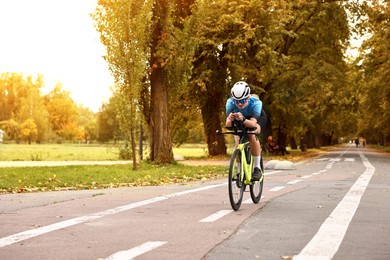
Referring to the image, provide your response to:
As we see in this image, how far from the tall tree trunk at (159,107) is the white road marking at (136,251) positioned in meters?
16.1

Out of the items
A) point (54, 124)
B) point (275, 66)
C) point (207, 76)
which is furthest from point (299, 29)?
point (54, 124)

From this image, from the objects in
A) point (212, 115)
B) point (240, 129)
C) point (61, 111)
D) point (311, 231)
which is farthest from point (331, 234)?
point (61, 111)

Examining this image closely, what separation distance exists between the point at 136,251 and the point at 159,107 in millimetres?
16629

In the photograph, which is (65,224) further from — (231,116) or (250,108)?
(250,108)

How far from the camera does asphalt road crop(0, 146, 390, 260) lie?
5.27 m

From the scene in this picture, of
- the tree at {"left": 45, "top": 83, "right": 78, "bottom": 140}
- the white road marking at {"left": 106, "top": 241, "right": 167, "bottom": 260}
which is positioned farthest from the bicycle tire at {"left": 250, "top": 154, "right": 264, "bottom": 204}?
the tree at {"left": 45, "top": 83, "right": 78, "bottom": 140}

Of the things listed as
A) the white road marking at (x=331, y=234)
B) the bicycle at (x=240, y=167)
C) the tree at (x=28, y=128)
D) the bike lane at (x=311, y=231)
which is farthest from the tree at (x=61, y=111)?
the white road marking at (x=331, y=234)

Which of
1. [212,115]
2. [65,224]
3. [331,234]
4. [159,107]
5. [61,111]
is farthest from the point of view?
[61,111]

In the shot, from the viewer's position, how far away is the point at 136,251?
5270 millimetres

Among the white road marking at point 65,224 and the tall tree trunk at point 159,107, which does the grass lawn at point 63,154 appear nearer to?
the tall tree trunk at point 159,107

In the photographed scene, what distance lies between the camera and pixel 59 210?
8523 mm

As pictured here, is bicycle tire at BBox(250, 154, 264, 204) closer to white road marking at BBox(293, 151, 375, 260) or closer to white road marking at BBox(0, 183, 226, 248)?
white road marking at BBox(293, 151, 375, 260)

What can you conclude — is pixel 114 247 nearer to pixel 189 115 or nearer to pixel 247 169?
pixel 247 169

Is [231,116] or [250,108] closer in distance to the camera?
[231,116]
